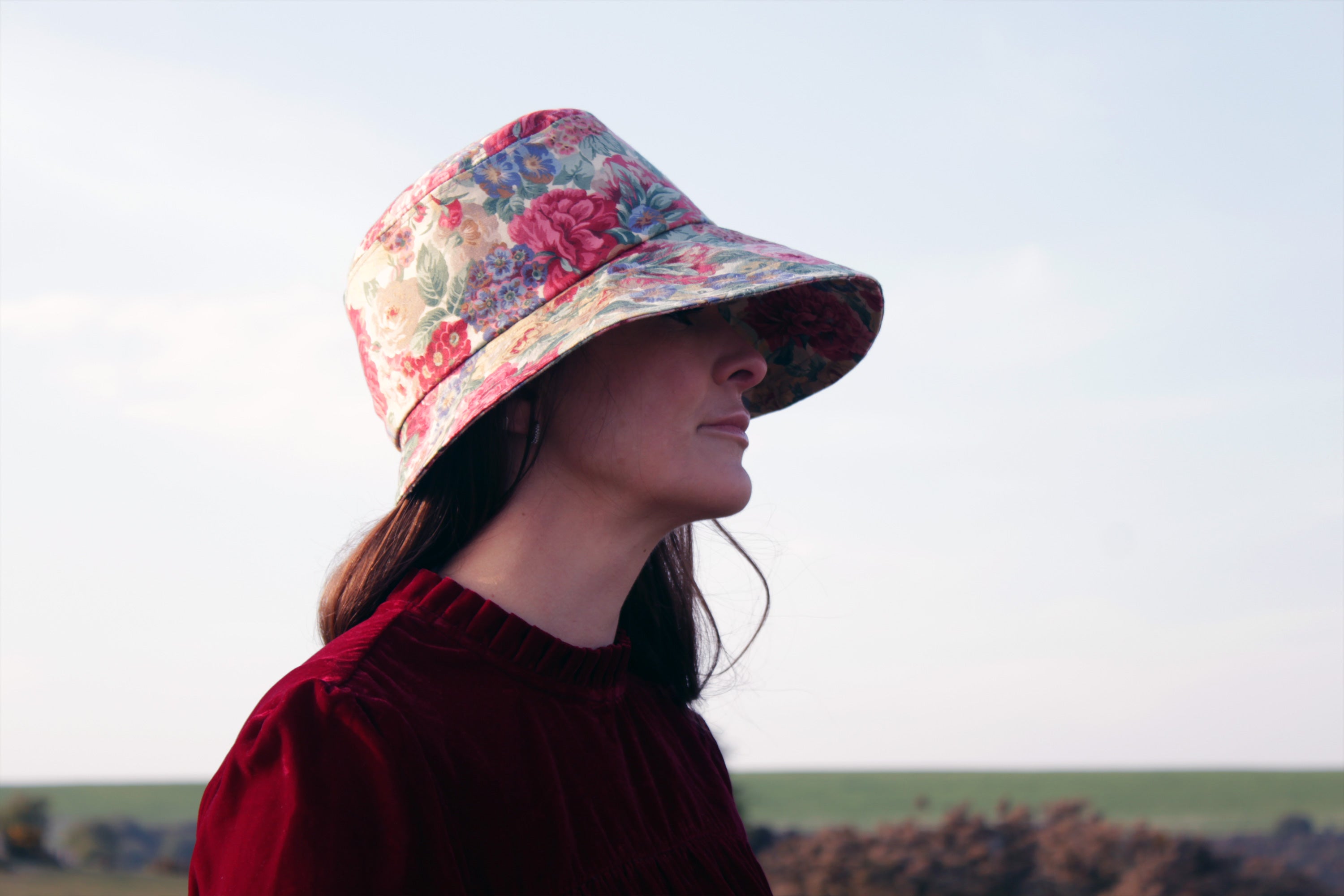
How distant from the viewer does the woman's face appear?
157 cm

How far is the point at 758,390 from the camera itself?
87.1 inches

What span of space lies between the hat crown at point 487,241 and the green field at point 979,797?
8.13 m

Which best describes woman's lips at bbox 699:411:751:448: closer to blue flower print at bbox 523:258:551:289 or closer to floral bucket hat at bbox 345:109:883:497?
floral bucket hat at bbox 345:109:883:497

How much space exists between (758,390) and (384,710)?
1138mm

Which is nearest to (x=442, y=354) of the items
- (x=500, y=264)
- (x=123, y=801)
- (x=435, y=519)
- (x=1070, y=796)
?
(x=500, y=264)

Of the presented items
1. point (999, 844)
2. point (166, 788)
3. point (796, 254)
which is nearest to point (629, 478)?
point (796, 254)

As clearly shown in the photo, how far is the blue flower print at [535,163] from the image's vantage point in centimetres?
159

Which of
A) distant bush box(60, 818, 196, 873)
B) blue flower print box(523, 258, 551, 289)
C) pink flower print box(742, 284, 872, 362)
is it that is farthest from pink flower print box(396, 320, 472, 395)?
distant bush box(60, 818, 196, 873)

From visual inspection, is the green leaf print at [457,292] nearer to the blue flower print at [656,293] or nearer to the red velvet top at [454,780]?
the blue flower print at [656,293]

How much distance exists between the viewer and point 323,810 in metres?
1.18

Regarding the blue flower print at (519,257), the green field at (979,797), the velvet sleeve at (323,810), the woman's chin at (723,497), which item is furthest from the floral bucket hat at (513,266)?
the green field at (979,797)

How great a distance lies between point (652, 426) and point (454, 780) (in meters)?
0.56

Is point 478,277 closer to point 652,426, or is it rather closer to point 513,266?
point 513,266

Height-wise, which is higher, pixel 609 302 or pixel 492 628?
pixel 609 302
